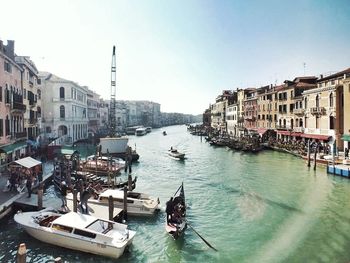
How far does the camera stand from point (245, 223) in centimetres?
1777

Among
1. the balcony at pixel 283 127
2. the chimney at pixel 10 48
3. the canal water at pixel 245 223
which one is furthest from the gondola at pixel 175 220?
the balcony at pixel 283 127

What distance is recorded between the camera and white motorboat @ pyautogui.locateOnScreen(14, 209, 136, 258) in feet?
44.6

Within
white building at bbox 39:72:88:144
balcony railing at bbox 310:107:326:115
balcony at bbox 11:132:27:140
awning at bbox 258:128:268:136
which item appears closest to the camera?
balcony at bbox 11:132:27:140

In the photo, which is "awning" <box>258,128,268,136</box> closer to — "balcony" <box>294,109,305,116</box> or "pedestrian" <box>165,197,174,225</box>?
"balcony" <box>294,109,305,116</box>

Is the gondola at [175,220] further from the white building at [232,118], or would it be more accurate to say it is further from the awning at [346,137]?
the white building at [232,118]

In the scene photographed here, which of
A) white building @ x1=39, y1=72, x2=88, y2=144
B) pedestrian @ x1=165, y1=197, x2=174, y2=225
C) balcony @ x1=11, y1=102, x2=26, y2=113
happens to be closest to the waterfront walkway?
balcony @ x1=11, y1=102, x2=26, y2=113

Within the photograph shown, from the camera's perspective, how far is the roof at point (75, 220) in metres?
14.4

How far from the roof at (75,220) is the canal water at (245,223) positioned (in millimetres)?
1163

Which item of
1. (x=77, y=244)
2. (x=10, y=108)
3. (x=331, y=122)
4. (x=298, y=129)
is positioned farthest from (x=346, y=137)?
(x=10, y=108)

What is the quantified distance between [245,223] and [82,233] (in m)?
8.93

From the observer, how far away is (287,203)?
21.4 metres

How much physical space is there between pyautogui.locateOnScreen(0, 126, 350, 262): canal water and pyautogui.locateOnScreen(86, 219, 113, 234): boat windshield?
1172mm

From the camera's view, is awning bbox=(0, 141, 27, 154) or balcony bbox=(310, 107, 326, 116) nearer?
awning bbox=(0, 141, 27, 154)

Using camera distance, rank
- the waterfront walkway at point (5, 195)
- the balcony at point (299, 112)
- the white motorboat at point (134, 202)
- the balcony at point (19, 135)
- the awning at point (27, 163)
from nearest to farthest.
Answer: the waterfront walkway at point (5, 195), the white motorboat at point (134, 202), the awning at point (27, 163), the balcony at point (19, 135), the balcony at point (299, 112)
